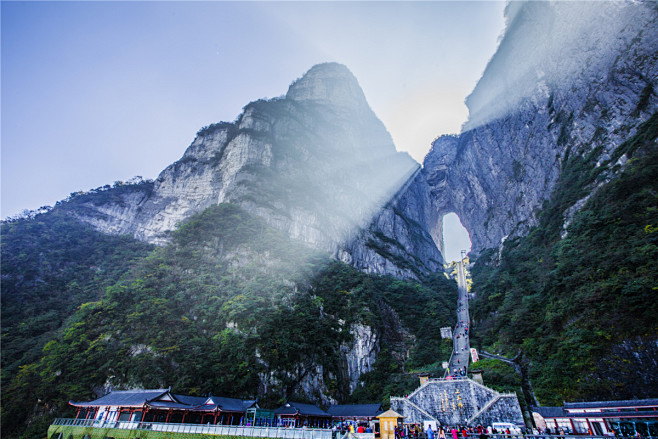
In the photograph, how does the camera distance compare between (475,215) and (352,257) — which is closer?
(352,257)

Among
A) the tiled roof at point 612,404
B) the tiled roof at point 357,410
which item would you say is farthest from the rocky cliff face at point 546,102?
the tiled roof at point 357,410

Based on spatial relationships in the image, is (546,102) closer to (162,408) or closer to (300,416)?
(300,416)

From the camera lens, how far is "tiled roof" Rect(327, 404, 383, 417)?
26964 mm

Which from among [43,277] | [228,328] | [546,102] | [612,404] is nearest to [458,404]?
[612,404]

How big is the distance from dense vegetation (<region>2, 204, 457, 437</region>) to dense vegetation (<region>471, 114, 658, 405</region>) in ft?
33.9

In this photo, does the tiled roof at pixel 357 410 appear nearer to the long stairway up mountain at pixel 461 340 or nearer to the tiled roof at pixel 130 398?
the long stairway up mountain at pixel 461 340

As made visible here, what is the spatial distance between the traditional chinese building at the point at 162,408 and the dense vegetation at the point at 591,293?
21319mm

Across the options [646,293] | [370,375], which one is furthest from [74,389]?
[646,293]

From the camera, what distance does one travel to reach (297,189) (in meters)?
64.8

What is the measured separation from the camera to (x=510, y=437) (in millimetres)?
17000

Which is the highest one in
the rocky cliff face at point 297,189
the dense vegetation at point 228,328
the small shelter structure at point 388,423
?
the rocky cliff face at point 297,189

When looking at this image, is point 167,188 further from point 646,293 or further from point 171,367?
point 646,293

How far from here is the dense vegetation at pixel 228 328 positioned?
27797 mm

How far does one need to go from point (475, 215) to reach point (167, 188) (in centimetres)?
6679
